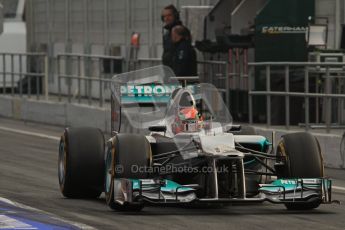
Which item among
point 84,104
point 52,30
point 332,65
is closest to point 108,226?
point 332,65

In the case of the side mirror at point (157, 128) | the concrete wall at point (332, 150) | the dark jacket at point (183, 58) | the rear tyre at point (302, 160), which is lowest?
the concrete wall at point (332, 150)

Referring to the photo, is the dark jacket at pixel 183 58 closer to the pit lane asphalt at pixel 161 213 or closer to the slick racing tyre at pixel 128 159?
the pit lane asphalt at pixel 161 213

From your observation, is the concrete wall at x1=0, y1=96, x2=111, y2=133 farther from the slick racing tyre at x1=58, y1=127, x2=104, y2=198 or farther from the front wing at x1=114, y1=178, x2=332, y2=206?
the front wing at x1=114, y1=178, x2=332, y2=206

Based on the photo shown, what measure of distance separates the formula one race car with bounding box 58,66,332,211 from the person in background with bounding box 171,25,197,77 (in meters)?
8.56

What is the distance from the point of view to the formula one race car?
431 inches

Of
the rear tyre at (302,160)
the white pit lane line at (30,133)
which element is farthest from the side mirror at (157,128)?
the white pit lane line at (30,133)

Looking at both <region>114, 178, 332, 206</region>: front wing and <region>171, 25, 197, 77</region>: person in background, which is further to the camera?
<region>171, 25, 197, 77</region>: person in background

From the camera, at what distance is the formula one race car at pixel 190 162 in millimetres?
10953

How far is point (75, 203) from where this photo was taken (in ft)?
40.3

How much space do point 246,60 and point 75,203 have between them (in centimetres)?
965

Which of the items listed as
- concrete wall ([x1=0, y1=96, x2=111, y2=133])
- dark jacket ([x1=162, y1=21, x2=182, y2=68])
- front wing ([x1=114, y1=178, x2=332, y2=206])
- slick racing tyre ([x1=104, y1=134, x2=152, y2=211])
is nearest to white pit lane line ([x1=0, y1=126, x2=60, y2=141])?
concrete wall ([x1=0, y1=96, x2=111, y2=133])

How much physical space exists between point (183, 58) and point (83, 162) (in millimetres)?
9403

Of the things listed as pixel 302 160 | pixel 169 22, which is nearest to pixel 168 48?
pixel 169 22

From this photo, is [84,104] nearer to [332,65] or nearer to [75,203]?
[332,65]
